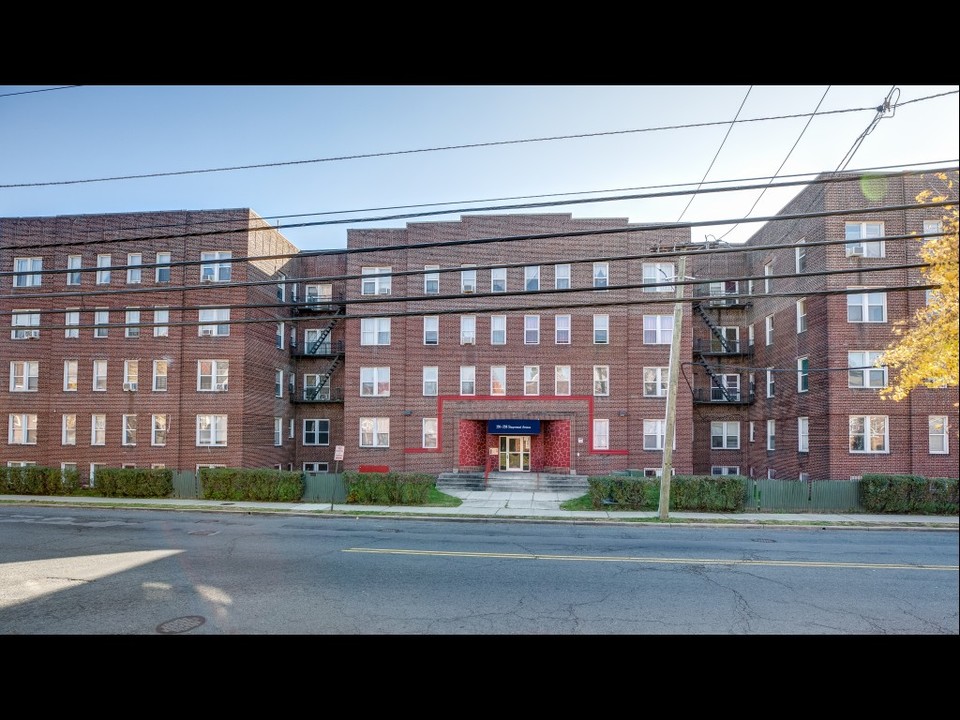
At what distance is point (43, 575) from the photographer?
9.47 m

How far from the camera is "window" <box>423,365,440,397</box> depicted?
27.5 metres

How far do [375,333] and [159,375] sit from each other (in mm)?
10464

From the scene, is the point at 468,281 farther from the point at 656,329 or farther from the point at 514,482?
the point at 514,482

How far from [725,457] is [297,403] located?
2359cm

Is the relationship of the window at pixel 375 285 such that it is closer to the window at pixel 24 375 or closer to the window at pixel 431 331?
the window at pixel 431 331

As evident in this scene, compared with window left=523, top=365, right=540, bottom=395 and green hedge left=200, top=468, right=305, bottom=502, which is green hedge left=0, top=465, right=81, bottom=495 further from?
window left=523, top=365, right=540, bottom=395

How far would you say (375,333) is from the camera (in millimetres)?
28281

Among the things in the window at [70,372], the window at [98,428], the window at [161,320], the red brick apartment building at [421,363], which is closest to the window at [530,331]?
the red brick apartment building at [421,363]

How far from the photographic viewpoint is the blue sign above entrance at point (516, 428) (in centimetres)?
2650

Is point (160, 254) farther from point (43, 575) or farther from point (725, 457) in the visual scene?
point (725, 457)

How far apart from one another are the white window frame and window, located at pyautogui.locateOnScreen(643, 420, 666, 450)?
13634 millimetres
